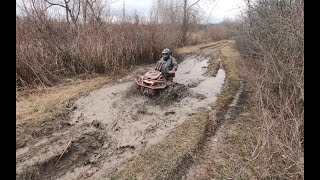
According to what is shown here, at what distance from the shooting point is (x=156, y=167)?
4.82 metres

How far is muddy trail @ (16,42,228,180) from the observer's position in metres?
4.85

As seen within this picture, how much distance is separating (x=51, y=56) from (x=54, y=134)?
549 centimetres

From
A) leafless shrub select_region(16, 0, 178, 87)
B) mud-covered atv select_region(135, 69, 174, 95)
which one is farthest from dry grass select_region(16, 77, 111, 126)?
mud-covered atv select_region(135, 69, 174, 95)

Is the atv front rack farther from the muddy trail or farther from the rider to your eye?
the rider

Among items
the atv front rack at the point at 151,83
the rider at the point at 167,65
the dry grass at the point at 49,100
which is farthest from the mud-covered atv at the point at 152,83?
the dry grass at the point at 49,100

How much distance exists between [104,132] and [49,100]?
2.68 meters

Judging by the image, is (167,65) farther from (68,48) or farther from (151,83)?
(68,48)

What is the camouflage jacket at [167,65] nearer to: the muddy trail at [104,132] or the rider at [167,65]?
the rider at [167,65]

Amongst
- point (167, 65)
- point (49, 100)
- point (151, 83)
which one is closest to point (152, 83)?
point (151, 83)

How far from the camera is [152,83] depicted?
8398 millimetres

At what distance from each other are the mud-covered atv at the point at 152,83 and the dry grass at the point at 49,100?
6.52ft

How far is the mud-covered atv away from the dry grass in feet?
6.52

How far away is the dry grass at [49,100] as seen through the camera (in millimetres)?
6641

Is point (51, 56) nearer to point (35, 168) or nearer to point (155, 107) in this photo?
point (155, 107)
